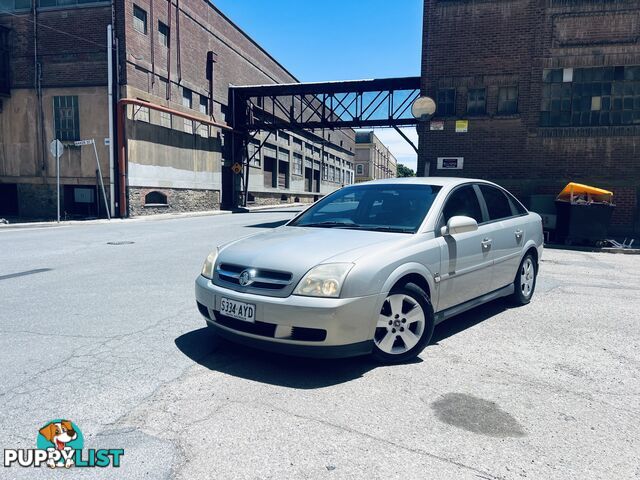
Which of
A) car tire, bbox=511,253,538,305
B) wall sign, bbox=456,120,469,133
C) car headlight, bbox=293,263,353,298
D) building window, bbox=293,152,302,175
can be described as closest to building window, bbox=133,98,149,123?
wall sign, bbox=456,120,469,133

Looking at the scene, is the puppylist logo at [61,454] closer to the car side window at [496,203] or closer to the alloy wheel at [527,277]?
the car side window at [496,203]

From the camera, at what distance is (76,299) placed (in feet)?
18.8

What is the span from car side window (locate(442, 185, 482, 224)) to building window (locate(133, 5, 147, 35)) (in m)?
22.7

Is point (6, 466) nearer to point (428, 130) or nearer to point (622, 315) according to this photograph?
point (622, 315)

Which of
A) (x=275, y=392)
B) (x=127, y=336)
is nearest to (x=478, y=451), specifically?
(x=275, y=392)

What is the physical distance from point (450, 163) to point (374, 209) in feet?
39.3

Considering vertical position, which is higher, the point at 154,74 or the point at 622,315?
the point at 154,74

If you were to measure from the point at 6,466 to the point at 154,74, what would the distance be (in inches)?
980

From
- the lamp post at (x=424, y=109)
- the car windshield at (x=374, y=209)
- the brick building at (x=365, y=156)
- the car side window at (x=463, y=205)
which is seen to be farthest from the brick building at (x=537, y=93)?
the brick building at (x=365, y=156)

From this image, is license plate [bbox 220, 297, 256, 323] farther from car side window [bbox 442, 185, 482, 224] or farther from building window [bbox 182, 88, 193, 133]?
building window [bbox 182, 88, 193, 133]

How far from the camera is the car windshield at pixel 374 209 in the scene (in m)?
4.46

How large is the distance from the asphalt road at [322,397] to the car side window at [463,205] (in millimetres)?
1221

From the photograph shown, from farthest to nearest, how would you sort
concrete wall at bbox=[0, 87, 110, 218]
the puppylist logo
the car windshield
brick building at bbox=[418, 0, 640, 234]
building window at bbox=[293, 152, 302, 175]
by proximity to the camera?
building window at bbox=[293, 152, 302, 175] → concrete wall at bbox=[0, 87, 110, 218] → brick building at bbox=[418, 0, 640, 234] → the car windshield → the puppylist logo

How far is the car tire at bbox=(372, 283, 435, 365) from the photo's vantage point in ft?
12.3
